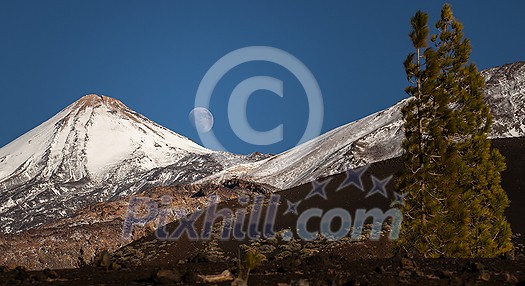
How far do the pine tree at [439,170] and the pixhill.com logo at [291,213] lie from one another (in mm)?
18690

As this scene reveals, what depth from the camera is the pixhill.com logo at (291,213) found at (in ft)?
161

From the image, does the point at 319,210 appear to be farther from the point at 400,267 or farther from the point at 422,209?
the point at 400,267

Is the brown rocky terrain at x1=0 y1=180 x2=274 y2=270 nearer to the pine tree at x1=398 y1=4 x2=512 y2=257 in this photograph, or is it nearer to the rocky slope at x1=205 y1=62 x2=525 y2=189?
the pine tree at x1=398 y1=4 x2=512 y2=257

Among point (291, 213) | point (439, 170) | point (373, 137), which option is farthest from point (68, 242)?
point (373, 137)

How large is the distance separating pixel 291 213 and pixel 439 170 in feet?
107

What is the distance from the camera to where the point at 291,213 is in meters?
55.5

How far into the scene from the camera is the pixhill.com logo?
1935 inches

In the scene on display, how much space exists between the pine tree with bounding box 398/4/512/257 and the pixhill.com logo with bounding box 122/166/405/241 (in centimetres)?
1869

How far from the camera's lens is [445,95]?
924 inches

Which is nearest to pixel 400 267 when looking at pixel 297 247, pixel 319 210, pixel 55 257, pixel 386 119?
pixel 297 247

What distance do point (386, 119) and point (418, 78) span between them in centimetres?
11588

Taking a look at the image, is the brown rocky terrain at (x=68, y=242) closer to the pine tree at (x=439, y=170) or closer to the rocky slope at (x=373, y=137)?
the pine tree at (x=439, y=170)

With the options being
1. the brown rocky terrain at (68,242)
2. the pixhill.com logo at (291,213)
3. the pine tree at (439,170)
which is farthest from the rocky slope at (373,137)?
the pine tree at (439,170)

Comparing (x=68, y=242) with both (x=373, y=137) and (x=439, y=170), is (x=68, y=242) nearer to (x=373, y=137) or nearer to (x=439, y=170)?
(x=439, y=170)
